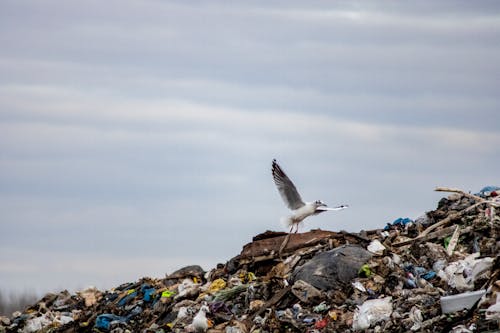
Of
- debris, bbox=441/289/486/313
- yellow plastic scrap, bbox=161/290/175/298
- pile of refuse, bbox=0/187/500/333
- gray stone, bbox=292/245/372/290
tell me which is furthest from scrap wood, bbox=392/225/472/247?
yellow plastic scrap, bbox=161/290/175/298

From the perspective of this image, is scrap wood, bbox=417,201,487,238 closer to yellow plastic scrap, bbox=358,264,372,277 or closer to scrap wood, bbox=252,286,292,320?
yellow plastic scrap, bbox=358,264,372,277

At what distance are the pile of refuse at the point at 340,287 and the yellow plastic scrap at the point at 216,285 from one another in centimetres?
2

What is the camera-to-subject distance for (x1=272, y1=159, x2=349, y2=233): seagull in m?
13.4

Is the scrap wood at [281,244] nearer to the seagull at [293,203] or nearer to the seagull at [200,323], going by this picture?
the seagull at [293,203]

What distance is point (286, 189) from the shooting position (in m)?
13.5

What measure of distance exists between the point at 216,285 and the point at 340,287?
2.22 meters

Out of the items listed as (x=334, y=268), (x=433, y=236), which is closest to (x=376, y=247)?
(x=433, y=236)

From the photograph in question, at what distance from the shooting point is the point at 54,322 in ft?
47.3

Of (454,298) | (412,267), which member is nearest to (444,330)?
(454,298)

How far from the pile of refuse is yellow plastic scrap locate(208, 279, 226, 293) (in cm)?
2

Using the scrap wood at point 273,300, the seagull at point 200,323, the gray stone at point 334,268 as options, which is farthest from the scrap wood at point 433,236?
the seagull at point 200,323

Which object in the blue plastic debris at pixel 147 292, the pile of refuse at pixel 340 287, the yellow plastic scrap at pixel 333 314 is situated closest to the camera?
the pile of refuse at pixel 340 287

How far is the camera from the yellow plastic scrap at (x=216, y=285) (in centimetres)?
1283

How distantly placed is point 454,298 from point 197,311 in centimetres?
387
